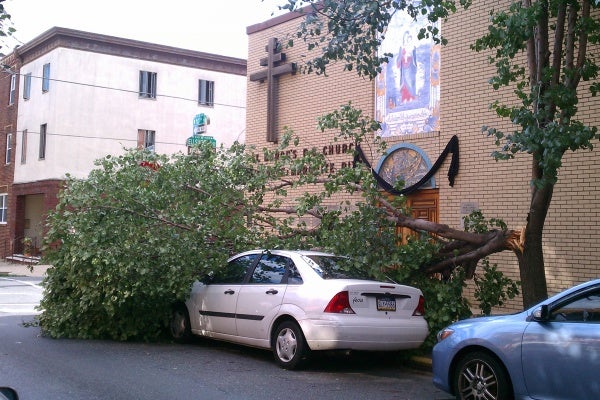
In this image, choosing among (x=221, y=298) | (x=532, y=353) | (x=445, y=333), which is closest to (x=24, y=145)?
(x=221, y=298)

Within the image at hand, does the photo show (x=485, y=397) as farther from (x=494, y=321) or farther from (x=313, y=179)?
(x=313, y=179)

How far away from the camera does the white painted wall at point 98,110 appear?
1252 inches

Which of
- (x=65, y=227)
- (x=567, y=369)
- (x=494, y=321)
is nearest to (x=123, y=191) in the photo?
(x=65, y=227)

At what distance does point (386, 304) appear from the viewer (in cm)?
857

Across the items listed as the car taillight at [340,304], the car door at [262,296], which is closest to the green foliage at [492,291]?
the car taillight at [340,304]

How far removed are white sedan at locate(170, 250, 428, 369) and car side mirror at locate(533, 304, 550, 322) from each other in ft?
8.35

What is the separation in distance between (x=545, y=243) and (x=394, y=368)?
4.08 metres

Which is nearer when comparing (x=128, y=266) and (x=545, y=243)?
(x=128, y=266)

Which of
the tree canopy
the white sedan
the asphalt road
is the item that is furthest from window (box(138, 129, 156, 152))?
the white sedan

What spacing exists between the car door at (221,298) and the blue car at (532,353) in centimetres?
359

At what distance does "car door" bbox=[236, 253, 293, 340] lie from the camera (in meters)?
8.96

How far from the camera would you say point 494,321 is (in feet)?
21.6

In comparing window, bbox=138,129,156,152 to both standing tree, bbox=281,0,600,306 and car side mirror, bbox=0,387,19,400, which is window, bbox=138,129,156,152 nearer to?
standing tree, bbox=281,0,600,306

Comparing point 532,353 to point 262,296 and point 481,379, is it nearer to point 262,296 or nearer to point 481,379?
point 481,379
